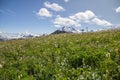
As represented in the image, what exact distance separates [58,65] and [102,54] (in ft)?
5.97

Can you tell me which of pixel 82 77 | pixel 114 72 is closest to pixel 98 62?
pixel 114 72

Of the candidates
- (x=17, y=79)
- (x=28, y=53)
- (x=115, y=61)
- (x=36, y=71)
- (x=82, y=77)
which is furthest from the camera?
(x=28, y=53)

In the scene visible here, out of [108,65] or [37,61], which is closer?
[108,65]

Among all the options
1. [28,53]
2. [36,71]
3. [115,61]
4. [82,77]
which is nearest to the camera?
[82,77]

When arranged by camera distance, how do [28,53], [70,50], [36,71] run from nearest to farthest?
[36,71] → [70,50] → [28,53]

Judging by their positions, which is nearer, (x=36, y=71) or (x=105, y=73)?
(x=105, y=73)

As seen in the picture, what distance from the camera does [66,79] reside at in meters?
6.90

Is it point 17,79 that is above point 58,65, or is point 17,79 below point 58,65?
below

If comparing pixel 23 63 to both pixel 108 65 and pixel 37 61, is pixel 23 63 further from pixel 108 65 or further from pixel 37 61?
pixel 108 65

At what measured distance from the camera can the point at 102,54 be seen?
28.0ft

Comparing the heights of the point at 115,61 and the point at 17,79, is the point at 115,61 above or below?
above

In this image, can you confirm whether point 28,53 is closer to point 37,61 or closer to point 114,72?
point 37,61

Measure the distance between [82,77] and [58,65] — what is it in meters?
1.80

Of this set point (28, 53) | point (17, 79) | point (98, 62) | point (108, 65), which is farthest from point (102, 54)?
point (28, 53)
